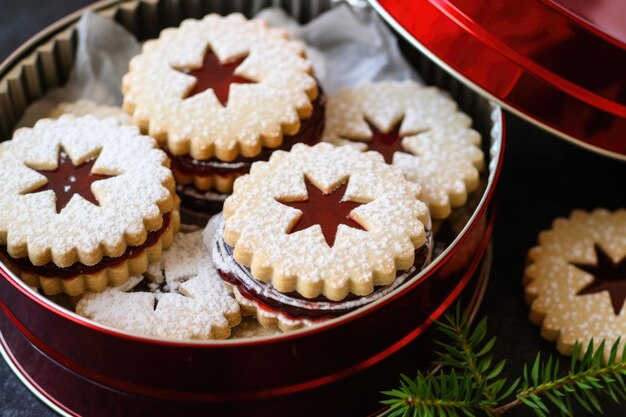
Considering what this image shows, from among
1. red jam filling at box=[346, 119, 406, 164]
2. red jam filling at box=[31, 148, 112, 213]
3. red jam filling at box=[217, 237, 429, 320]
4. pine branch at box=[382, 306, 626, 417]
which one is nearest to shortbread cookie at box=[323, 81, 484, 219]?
red jam filling at box=[346, 119, 406, 164]

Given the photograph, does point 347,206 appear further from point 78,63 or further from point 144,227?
point 78,63

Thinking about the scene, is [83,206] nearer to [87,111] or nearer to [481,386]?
[87,111]

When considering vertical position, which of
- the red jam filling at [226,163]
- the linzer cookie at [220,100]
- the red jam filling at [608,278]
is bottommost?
the red jam filling at [608,278]

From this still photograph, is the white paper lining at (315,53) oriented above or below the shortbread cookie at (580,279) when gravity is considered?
above

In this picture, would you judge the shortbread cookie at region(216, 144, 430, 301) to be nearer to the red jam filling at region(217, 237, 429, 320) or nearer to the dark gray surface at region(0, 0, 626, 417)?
the red jam filling at region(217, 237, 429, 320)

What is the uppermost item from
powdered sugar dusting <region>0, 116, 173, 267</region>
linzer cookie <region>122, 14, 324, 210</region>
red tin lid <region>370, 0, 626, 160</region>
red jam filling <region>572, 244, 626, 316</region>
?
red tin lid <region>370, 0, 626, 160</region>

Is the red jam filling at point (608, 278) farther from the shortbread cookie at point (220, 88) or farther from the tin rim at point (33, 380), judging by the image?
the shortbread cookie at point (220, 88)

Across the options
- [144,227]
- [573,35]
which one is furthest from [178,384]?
[573,35]

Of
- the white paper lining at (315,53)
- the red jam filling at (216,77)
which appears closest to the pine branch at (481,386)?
the red jam filling at (216,77)

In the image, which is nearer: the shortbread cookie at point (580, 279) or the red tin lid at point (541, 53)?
the red tin lid at point (541, 53)
